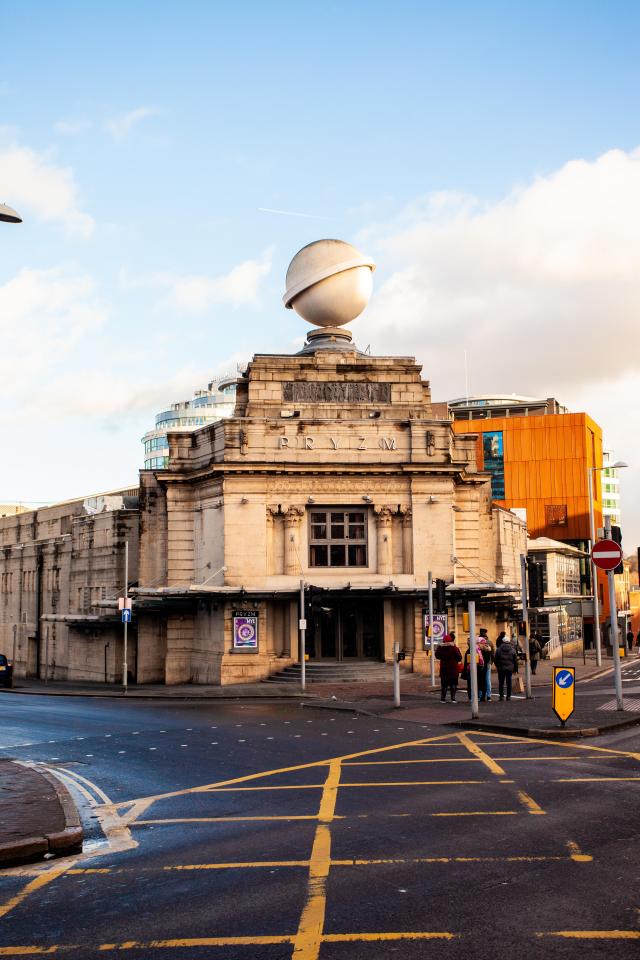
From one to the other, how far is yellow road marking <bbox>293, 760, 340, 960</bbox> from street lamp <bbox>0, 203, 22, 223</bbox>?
9353 mm

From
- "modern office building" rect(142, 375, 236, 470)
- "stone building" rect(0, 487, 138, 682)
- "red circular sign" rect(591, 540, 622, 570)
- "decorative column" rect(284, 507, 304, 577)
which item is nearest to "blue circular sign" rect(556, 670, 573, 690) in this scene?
"red circular sign" rect(591, 540, 622, 570)

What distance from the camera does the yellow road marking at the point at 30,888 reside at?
8466 mm

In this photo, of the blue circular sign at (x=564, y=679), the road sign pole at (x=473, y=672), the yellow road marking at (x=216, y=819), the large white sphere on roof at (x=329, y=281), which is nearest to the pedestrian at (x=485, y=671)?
the road sign pole at (x=473, y=672)

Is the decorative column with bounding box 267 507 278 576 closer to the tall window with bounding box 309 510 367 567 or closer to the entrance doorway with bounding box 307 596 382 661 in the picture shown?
the tall window with bounding box 309 510 367 567

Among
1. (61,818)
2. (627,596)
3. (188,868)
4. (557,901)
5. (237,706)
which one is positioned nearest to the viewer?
(557,901)

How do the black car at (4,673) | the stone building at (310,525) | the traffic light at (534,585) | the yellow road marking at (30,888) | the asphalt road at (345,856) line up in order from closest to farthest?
the asphalt road at (345,856)
the yellow road marking at (30,888)
the traffic light at (534,585)
the stone building at (310,525)
the black car at (4,673)

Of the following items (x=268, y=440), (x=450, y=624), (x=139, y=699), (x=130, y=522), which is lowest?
(x=139, y=699)

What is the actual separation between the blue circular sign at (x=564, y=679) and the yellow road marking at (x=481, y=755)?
2.20 m

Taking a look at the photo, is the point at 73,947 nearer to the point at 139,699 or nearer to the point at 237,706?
the point at 237,706

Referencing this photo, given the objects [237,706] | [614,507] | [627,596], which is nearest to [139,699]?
[237,706]

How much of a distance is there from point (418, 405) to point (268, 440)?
655 centimetres

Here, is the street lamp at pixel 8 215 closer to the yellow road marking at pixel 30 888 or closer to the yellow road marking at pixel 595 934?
the yellow road marking at pixel 30 888

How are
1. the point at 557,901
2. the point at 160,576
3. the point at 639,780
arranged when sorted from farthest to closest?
the point at 160,576
the point at 639,780
the point at 557,901

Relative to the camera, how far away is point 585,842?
9984 mm
